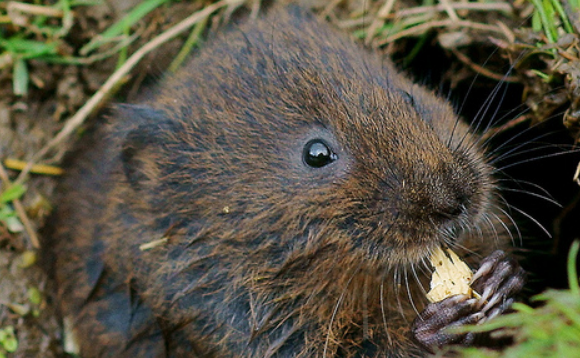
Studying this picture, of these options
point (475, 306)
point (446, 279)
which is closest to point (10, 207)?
point (446, 279)

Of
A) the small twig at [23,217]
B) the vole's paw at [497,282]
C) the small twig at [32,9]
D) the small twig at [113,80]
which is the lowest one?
the vole's paw at [497,282]

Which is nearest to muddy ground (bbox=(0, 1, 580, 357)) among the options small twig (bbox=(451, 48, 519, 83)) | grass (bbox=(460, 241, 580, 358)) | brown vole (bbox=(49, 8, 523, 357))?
small twig (bbox=(451, 48, 519, 83))

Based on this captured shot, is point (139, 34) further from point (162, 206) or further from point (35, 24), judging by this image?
point (162, 206)

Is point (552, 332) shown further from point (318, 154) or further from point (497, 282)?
point (318, 154)

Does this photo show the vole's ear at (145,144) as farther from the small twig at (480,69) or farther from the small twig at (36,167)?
→ the small twig at (480,69)

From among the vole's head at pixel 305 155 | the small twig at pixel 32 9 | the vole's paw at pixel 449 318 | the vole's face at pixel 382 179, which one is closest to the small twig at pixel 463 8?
the vole's head at pixel 305 155

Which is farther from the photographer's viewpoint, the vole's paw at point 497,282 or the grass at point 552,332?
the vole's paw at point 497,282

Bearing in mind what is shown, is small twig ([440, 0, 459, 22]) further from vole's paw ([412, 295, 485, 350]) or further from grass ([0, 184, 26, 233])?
grass ([0, 184, 26, 233])
